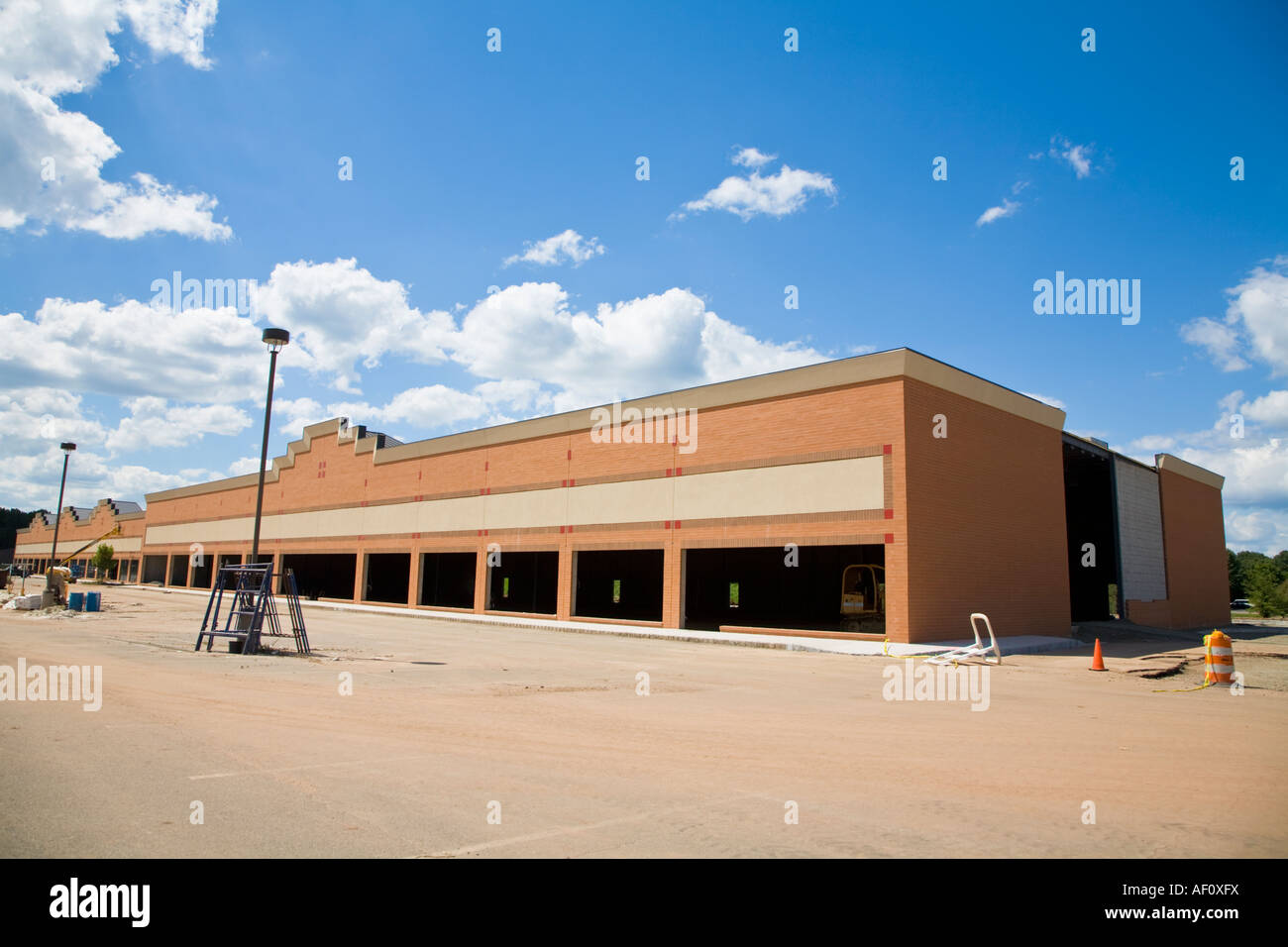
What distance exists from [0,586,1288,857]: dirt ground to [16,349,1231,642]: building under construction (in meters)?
11.5

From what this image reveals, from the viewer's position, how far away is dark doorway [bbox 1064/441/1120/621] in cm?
3838

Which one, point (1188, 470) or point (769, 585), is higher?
point (1188, 470)

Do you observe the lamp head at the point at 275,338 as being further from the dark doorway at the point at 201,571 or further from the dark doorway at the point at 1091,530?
the dark doorway at the point at 201,571

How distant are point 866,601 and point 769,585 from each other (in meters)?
11.0

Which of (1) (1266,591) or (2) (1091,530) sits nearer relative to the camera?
(2) (1091,530)

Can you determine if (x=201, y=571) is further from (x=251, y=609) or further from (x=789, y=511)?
(x=789, y=511)

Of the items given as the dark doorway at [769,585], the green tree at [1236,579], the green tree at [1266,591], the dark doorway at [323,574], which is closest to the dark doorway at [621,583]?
the dark doorway at [769,585]

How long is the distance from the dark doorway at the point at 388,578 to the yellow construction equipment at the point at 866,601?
33.5 metres

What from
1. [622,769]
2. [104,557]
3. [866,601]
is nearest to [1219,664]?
[866,601]

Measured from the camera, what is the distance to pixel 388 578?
53.8m

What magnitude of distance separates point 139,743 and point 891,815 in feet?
24.8

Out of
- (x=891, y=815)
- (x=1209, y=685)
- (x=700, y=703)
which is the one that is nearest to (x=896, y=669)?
(x=1209, y=685)
